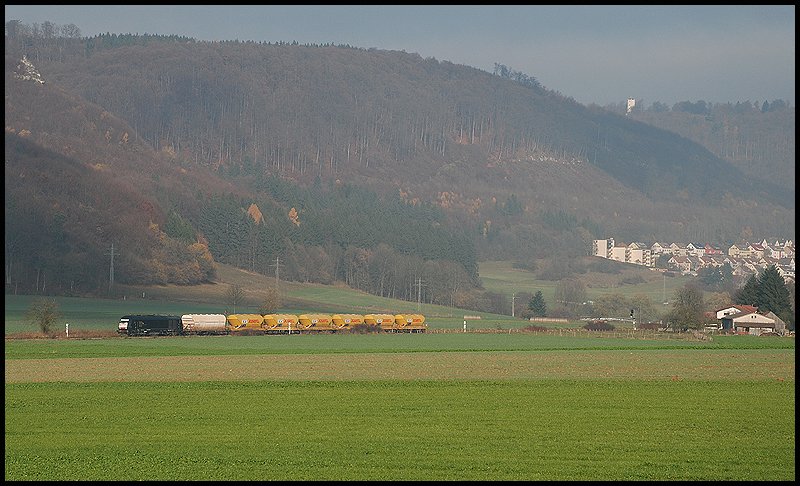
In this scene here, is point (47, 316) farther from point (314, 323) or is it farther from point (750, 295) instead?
point (750, 295)

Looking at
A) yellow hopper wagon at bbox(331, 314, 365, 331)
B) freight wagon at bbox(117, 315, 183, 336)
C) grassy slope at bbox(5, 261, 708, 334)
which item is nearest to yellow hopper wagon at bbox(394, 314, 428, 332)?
yellow hopper wagon at bbox(331, 314, 365, 331)

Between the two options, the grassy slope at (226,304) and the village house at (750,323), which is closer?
the village house at (750,323)

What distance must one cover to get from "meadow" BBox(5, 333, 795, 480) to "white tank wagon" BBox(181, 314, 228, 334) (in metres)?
35.1

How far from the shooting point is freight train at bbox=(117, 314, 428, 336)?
95.2 meters

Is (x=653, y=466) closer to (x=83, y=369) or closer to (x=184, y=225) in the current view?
(x=83, y=369)

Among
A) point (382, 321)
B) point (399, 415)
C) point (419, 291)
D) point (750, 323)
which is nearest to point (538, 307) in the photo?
point (419, 291)

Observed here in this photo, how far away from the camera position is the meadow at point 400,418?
2603 cm

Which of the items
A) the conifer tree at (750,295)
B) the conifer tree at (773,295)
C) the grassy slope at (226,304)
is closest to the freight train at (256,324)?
the grassy slope at (226,304)

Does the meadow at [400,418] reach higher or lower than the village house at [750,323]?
higher

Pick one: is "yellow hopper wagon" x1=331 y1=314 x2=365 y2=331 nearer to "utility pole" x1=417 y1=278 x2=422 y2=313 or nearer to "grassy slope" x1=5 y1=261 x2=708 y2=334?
"grassy slope" x1=5 y1=261 x2=708 y2=334

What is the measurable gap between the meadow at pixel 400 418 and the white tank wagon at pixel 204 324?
115 feet

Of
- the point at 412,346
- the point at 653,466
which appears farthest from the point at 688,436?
the point at 412,346

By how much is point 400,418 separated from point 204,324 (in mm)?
68279

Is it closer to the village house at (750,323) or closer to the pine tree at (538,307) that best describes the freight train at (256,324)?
the village house at (750,323)
